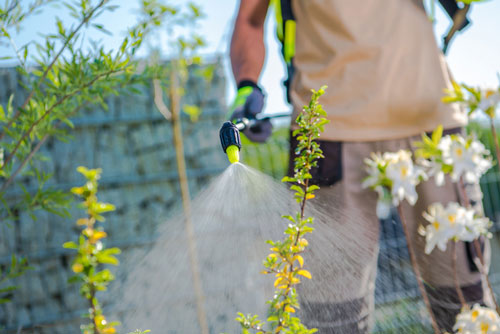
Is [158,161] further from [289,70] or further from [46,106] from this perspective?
[46,106]

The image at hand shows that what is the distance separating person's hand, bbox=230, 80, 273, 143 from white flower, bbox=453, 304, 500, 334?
89 cm

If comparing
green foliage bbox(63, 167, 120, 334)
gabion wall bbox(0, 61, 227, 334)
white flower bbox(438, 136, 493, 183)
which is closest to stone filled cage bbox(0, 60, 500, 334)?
gabion wall bbox(0, 61, 227, 334)

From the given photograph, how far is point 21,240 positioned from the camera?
3.21 metres

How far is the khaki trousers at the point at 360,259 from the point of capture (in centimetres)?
149

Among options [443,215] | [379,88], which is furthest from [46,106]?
[443,215]

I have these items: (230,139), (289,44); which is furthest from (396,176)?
(289,44)

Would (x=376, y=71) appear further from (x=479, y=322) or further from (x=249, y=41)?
(x=479, y=322)

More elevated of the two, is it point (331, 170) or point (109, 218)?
point (331, 170)

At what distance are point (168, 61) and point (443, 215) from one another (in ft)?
7.51

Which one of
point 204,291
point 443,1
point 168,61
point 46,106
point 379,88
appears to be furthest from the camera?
point 204,291

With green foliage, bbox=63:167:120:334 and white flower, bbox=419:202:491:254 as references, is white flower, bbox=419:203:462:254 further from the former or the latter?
green foliage, bbox=63:167:120:334

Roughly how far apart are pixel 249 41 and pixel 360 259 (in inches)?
38.1

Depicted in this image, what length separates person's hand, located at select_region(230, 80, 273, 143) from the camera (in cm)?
169

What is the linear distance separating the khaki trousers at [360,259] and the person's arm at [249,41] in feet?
1.81
